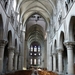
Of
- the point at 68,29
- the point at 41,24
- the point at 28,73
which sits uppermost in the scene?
the point at 41,24

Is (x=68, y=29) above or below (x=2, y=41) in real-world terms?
above

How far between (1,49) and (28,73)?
769 cm

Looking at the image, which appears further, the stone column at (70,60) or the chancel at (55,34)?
the chancel at (55,34)

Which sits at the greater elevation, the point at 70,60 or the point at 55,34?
the point at 55,34

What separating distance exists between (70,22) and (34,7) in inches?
727

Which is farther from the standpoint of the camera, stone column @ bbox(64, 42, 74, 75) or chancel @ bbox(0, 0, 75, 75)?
chancel @ bbox(0, 0, 75, 75)

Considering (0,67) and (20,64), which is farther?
(20,64)

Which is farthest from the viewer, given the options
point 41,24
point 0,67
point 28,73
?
point 41,24

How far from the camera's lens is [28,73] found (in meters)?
22.7

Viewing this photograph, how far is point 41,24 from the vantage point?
4731cm

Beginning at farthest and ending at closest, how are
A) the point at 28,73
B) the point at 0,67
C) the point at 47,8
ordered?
the point at 47,8 → the point at 28,73 → the point at 0,67

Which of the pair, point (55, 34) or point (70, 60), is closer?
point (70, 60)

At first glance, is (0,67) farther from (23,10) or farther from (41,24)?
(41,24)

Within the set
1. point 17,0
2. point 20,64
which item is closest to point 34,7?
point 17,0
